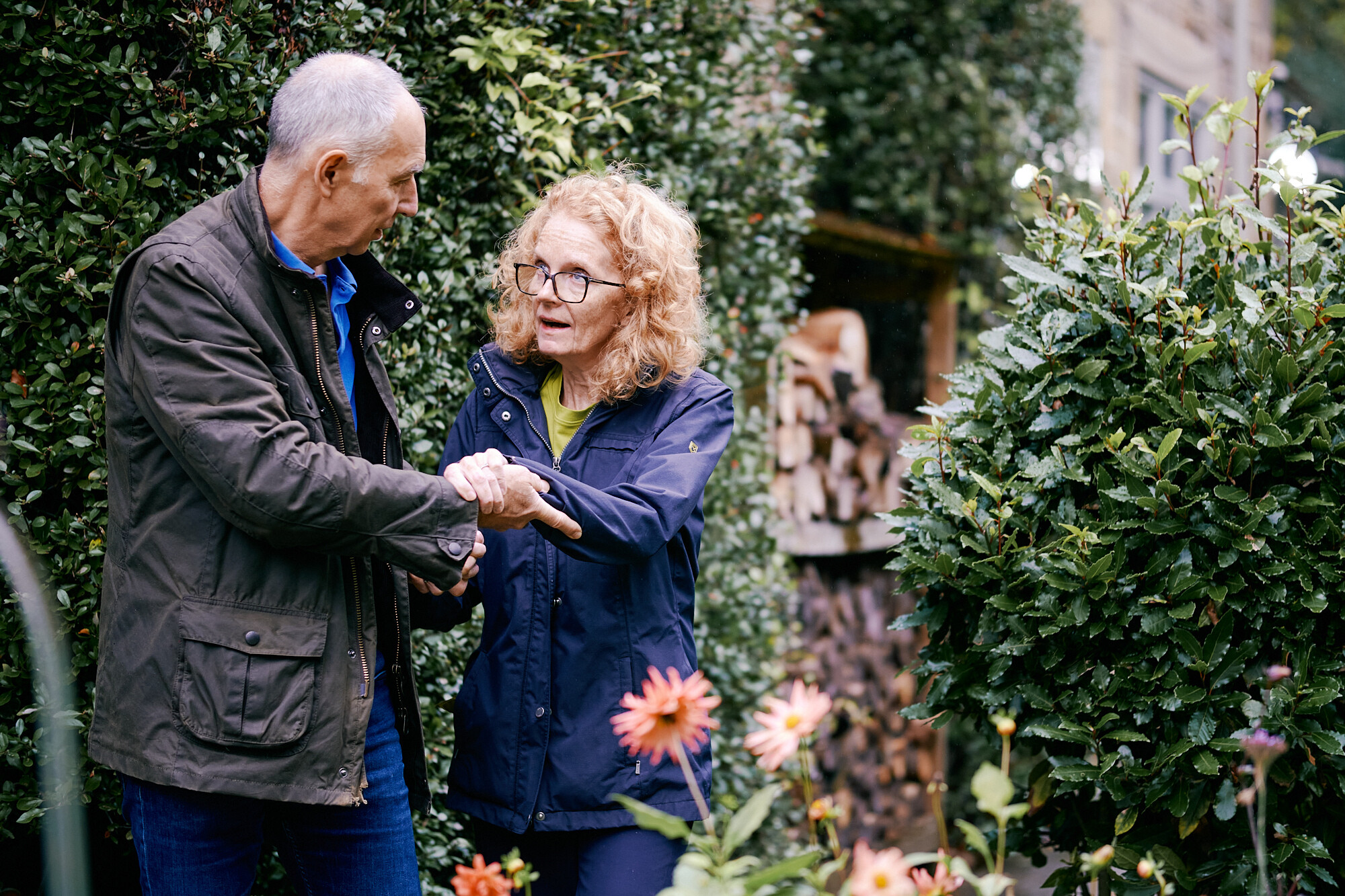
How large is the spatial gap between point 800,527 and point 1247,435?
2.97 m

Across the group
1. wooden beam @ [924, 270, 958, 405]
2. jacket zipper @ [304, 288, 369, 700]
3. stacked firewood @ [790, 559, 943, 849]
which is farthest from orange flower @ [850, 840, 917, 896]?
wooden beam @ [924, 270, 958, 405]

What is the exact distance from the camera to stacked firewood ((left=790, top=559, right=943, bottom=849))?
526cm

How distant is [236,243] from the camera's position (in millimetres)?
1811

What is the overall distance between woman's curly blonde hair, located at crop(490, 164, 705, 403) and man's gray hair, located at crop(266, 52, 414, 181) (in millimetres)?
483

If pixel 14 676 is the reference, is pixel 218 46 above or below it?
above

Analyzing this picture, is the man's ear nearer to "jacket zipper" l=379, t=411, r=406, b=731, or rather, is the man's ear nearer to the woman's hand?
"jacket zipper" l=379, t=411, r=406, b=731

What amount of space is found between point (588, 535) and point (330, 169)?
2.43 feet

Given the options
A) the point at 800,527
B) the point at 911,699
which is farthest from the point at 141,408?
the point at 911,699

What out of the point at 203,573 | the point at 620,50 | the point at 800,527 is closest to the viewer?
the point at 203,573

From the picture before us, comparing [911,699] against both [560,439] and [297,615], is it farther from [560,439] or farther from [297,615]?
[297,615]

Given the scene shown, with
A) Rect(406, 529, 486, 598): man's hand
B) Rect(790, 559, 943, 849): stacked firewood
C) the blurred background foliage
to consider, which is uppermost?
the blurred background foliage

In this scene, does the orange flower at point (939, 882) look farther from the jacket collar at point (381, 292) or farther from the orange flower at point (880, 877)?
the jacket collar at point (381, 292)

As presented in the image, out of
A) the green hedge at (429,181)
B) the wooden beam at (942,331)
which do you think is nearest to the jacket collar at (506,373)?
the green hedge at (429,181)

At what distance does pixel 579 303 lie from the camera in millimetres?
2182
